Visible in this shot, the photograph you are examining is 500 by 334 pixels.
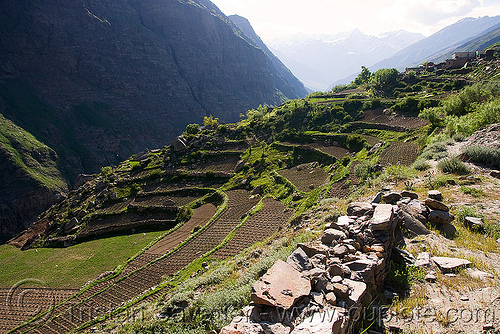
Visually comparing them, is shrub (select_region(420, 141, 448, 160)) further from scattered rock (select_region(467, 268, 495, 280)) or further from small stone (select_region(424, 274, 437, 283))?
small stone (select_region(424, 274, 437, 283))

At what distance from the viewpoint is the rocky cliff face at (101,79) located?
112688mm

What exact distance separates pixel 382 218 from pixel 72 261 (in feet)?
113

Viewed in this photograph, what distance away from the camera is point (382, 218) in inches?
329

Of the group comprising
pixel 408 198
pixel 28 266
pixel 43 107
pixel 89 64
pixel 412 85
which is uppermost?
pixel 89 64

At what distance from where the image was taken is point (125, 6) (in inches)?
6668

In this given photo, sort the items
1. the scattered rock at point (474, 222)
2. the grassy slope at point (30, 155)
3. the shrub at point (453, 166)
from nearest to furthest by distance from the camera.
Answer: the scattered rock at point (474, 222)
the shrub at point (453, 166)
the grassy slope at point (30, 155)

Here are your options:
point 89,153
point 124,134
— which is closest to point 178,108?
point 124,134

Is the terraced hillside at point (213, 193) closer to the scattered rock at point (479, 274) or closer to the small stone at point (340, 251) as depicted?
the small stone at point (340, 251)

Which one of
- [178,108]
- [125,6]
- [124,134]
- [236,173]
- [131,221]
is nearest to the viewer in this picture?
[131,221]

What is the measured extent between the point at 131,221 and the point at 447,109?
4453 cm

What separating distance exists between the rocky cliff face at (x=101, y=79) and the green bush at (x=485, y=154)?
111 meters

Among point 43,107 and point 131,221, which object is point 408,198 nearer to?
point 131,221

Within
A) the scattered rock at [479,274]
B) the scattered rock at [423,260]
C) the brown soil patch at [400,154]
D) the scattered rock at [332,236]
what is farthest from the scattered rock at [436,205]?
the brown soil patch at [400,154]

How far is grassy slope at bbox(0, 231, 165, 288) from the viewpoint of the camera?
2644 cm
